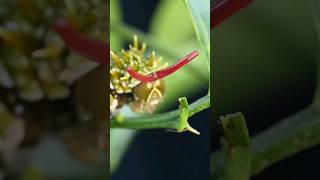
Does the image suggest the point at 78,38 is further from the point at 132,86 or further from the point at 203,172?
the point at 203,172

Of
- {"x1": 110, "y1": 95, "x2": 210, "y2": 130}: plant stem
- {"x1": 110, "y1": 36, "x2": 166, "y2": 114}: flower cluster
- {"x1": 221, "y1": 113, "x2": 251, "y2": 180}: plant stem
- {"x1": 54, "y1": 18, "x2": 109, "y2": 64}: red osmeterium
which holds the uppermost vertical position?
{"x1": 54, "y1": 18, "x2": 109, "y2": 64}: red osmeterium

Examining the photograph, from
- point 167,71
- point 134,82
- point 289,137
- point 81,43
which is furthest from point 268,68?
point 81,43

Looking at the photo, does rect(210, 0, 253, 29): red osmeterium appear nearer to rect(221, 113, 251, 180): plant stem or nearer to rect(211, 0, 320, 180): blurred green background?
→ rect(211, 0, 320, 180): blurred green background

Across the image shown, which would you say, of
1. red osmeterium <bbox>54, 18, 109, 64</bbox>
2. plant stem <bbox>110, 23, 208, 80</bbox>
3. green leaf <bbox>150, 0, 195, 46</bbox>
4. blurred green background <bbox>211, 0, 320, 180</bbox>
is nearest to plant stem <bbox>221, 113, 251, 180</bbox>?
blurred green background <bbox>211, 0, 320, 180</bbox>

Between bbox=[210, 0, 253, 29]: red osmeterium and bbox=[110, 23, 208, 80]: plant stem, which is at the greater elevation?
bbox=[210, 0, 253, 29]: red osmeterium

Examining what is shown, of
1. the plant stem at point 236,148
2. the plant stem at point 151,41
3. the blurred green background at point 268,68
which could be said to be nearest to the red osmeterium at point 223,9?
the blurred green background at point 268,68

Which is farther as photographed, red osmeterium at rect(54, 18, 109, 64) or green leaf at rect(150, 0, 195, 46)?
green leaf at rect(150, 0, 195, 46)

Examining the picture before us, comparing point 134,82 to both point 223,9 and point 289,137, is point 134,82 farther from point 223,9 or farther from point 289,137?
point 289,137
